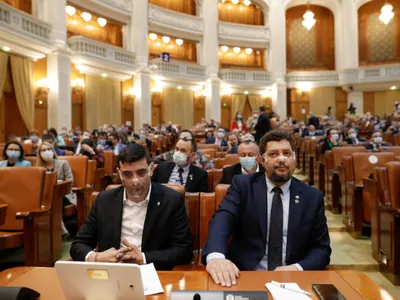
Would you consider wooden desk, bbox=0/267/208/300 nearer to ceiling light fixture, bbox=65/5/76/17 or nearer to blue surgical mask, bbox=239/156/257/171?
blue surgical mask, bbox=239/156/257/171

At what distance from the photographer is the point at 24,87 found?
11281 millimetres

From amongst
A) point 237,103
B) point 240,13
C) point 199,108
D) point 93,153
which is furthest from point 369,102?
point 93,153

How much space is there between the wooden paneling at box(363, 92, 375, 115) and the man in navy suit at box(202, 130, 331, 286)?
71.4 ft

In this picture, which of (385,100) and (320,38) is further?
(320,38)

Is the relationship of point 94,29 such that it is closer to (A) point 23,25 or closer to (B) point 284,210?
(A) point 23,25

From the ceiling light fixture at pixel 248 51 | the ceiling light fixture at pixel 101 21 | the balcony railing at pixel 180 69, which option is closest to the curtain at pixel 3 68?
the ceiling light fixture at pixel 101 21

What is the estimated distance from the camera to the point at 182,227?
204 centimetres

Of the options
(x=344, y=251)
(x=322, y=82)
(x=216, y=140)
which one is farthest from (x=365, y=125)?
(x=344, y=251)

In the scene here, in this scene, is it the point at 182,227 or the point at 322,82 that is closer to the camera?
the point at 182,227

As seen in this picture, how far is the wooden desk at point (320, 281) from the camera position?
1.25 meters

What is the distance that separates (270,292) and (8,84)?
11596mm

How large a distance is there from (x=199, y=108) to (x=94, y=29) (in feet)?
21.7

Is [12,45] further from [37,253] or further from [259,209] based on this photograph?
[259,209]

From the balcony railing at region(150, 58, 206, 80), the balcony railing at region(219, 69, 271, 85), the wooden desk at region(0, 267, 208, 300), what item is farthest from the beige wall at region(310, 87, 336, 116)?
the wooden desk at region(0, 267, 208, 300)
